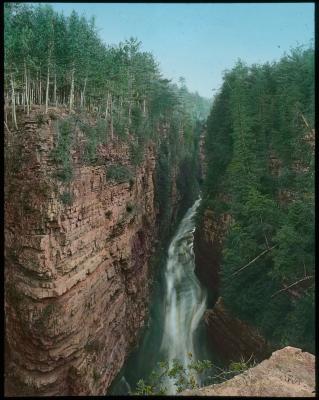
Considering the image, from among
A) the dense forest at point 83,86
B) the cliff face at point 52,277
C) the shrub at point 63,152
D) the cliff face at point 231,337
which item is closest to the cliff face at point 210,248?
the cliff face at point 231,337

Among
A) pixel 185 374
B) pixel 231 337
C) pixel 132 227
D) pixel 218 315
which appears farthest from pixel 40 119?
pixel 231 337

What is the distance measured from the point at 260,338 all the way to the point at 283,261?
3492 millimetres

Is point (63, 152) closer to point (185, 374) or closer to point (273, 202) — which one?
point (185, 374)

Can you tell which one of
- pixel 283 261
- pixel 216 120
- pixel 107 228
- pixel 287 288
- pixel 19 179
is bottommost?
pixel 287 288

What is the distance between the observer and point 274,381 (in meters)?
6.50

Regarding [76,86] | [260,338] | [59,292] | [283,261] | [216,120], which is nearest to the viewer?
[59,292]

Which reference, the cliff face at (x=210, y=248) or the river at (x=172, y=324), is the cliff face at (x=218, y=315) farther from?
the river at (x=172, y=324)

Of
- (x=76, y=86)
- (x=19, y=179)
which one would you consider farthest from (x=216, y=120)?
(x=19, y=179)

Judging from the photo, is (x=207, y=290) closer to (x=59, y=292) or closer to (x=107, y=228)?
(x=107, y=228)

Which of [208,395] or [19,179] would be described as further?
[19,179]

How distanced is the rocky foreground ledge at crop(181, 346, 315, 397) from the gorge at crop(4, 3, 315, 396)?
0.04 metres

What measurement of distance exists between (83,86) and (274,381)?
595 inches

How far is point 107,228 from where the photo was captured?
14383 mm

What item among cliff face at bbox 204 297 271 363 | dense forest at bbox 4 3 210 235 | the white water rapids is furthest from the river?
dense forest at bbox 4 3 210 235
